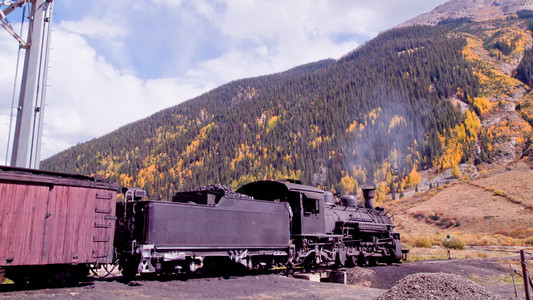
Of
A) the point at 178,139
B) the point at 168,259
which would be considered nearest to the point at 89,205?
the point at 168,259

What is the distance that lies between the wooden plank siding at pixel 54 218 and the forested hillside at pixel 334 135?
74.6 meters

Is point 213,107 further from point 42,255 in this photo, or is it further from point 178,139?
point 42,255

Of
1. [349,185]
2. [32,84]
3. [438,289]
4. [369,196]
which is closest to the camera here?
[438,289]

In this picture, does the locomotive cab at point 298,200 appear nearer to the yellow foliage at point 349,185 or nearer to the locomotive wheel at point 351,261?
the locomotive wheel at point 351,261

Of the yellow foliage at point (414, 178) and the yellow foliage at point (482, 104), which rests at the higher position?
the yellow foliage at point (482, 104)

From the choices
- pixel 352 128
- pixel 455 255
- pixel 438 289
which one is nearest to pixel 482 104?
pixel 352 128

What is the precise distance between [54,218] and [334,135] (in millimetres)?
101533

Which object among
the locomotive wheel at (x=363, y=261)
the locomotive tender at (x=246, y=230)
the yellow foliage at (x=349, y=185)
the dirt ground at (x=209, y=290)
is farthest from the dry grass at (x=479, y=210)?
the dirt ground at (x=209, y=290)

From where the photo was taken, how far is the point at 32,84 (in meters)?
14.7

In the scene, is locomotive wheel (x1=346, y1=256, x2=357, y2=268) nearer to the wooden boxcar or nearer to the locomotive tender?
the locomotive tender

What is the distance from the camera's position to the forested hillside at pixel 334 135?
90.5 meters

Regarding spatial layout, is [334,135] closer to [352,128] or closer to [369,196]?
[352,128]

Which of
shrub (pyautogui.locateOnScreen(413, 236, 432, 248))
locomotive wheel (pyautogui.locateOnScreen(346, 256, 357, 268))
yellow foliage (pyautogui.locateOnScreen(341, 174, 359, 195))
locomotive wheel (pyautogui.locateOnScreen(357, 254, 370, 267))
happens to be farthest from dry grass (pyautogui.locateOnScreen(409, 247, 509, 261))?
yellow foliage (pyautogui.locateOnScreen(341, 174, 359, 195))

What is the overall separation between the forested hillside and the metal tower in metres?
73.0
